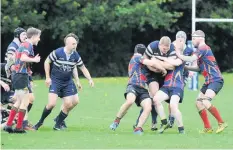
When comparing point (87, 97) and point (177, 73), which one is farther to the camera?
point (87, 97)

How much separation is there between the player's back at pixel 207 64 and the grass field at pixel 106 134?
1.07 m

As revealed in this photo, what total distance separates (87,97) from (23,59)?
11.6m

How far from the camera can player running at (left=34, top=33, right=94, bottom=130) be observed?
15.7 m

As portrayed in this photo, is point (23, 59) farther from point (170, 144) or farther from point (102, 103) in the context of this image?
point (102, 103)

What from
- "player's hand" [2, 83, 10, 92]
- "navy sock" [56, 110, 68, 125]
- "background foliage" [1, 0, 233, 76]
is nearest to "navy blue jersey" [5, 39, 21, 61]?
"player's hand" [2, 83, 10, 92]

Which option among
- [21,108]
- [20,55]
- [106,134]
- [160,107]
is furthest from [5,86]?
[160,107]

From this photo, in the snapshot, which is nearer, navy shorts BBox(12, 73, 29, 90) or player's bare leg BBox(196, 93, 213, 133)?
navy shorts BBox(12, 73, 29, 90)

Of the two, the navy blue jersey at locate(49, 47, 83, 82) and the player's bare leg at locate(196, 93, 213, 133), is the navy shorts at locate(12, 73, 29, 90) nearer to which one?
the navy blue jersey at locate(49, 47, 83, 82)

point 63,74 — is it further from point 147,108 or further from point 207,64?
point 207,64

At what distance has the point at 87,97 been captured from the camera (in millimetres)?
26234

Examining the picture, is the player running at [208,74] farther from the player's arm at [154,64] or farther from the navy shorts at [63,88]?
the navy shorts at [63,88]

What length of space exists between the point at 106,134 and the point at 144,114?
0.83m

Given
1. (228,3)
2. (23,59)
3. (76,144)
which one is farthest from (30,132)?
(228,3)

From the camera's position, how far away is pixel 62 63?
15.7 meters
